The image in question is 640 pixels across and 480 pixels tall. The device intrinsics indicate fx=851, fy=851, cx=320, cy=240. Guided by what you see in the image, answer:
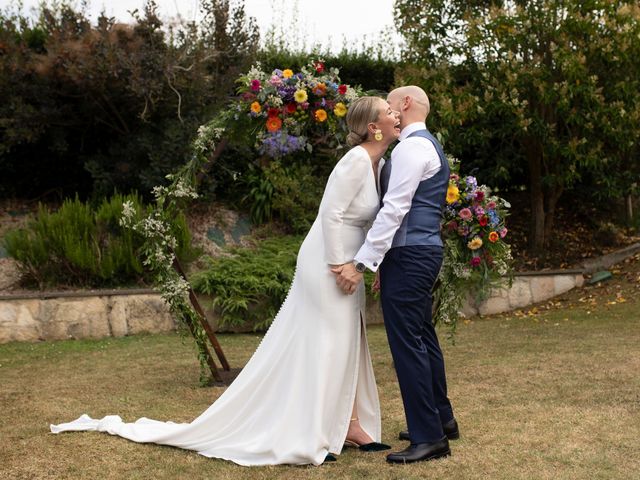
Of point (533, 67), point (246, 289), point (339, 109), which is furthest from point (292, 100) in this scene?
point (533, 67)

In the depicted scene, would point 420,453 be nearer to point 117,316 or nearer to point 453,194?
point 453,194

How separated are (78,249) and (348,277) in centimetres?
646

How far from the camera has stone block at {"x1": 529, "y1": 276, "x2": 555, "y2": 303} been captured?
37.7 feet

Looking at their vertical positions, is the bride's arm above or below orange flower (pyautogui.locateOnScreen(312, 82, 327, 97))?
below

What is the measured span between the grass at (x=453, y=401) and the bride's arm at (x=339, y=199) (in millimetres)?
1156

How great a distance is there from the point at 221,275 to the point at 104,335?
1520 mm

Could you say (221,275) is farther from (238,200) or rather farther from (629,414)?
(629,414)

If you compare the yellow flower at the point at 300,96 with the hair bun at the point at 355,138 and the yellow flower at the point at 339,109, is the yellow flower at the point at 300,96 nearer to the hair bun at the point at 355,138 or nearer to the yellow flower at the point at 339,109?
the yellow flower at the point at 339,109

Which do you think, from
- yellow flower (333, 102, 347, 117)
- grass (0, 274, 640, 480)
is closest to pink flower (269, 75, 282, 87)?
yellow flower (333, 102, 347, 117)

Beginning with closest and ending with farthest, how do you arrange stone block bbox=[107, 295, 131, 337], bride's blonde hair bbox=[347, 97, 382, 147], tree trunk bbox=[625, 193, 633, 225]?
bride's blonde hair bbox=[347, 97, 382, 147] < stone block bbox=[107, 295, 131, 337] < tree trunk bbox=[625, 193, 633, 225]

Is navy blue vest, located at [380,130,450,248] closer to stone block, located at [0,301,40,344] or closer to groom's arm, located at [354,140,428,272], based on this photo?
groom's arm, located at [354,140,428,272]

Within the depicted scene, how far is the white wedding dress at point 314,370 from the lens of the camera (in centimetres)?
463

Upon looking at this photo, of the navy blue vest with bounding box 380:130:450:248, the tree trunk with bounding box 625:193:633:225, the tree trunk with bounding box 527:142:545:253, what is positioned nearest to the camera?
the navy blue vest with bounding box 380:130:450:248

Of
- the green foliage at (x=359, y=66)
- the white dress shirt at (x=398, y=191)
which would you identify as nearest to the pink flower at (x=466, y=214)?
the white dress shirt at (x=398, y=191)
